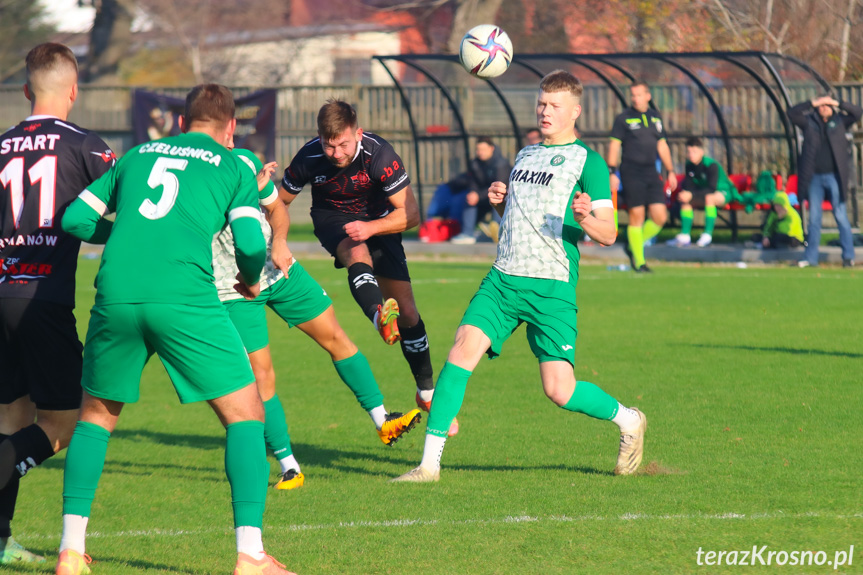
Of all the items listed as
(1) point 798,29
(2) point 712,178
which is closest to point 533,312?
(2) point 712,178

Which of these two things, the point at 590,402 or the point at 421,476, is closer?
the point at 590,402

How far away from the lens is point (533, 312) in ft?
19.2

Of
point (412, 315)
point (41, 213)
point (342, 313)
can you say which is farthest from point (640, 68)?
point (41, 213)

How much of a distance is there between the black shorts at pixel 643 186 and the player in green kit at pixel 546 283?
9.33 m

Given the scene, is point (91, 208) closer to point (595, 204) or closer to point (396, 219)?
point (595, 204)

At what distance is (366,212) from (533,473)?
2330 millimetres

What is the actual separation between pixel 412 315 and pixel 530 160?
2.00m

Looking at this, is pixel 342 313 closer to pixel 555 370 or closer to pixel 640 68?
pixel 555 370

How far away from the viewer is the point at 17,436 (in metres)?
4.87

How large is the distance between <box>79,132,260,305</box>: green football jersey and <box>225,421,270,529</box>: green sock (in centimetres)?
54

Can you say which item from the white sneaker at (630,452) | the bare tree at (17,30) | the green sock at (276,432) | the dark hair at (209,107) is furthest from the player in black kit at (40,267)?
the bare tree at (17,30)

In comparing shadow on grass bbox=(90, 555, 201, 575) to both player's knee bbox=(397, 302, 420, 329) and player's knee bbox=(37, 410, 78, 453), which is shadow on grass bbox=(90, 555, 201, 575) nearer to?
player's knee bbox=(37, 410, 78, 453)

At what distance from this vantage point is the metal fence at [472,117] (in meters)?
19.7

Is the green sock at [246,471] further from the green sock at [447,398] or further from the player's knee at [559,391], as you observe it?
the player's knee at [559,391]
